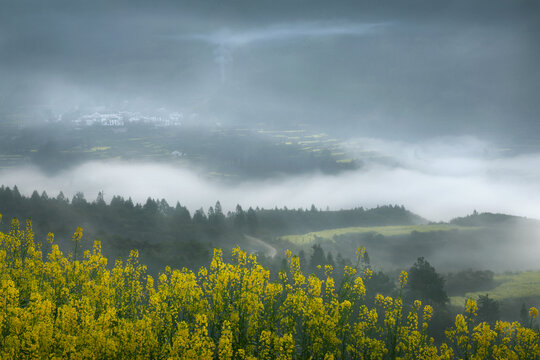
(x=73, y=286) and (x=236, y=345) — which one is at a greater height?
(x=73, y=286)

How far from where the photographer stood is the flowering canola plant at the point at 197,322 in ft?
85.0

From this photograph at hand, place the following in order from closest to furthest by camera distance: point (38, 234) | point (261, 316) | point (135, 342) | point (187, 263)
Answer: point (135, 342) < point (261, 316) < point (187, 263) < point (38, 234)

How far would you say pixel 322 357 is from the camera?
32188mm

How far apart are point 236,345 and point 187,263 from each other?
5184 inches

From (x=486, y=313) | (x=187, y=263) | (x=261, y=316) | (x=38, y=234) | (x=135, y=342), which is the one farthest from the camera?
(x=38, y=234)

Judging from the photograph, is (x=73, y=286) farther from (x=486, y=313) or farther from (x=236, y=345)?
(x=486, y=313)

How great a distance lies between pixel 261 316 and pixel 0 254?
20.7 m

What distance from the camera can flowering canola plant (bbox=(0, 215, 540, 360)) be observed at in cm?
2592

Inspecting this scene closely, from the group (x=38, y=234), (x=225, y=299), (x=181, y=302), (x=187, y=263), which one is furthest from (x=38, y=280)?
(x=38, y=234)

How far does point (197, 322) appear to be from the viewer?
99.8ft

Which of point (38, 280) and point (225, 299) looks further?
point (38, 280)

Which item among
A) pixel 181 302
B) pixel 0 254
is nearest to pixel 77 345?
pixel 181 302

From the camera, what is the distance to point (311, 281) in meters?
31.0

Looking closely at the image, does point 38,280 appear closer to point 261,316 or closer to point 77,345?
point 77,345
